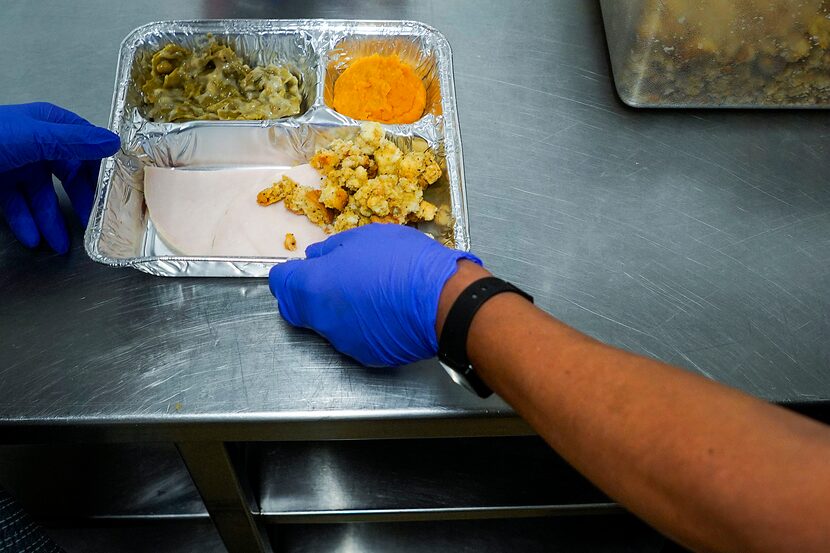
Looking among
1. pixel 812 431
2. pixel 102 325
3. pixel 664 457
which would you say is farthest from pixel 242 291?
pixel 812 431

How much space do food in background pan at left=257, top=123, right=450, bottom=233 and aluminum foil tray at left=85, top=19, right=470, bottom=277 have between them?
4 cm

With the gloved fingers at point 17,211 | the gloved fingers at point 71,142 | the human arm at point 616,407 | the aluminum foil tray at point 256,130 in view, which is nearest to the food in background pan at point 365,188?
the aluminum foil tray at point 256,130

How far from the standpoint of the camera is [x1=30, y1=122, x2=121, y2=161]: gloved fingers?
1.01 meters

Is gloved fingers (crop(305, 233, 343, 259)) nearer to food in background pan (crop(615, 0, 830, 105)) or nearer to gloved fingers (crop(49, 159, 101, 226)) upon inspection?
gloved fingers (crop(49, 159, 101, 226))

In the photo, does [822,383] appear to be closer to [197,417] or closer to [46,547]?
[197,417]

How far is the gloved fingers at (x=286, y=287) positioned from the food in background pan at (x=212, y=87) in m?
0.40

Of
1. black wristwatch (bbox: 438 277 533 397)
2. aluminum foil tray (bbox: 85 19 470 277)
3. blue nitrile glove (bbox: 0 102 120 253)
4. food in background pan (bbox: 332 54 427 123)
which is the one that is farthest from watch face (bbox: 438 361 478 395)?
blue nitrile glove (bbox: 0 102 120 253)

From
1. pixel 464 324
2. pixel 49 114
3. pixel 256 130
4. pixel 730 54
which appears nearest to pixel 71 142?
pixel 49 114

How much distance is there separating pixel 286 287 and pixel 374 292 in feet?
0.50

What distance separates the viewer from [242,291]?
1.11 metres

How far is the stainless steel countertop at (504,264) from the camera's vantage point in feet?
3.31

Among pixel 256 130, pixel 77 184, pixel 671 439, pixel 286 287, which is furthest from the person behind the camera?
pixel 256 130

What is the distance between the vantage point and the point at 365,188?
116 cm

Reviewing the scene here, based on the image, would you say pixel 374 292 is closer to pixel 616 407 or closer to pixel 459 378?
pixel 459 378
